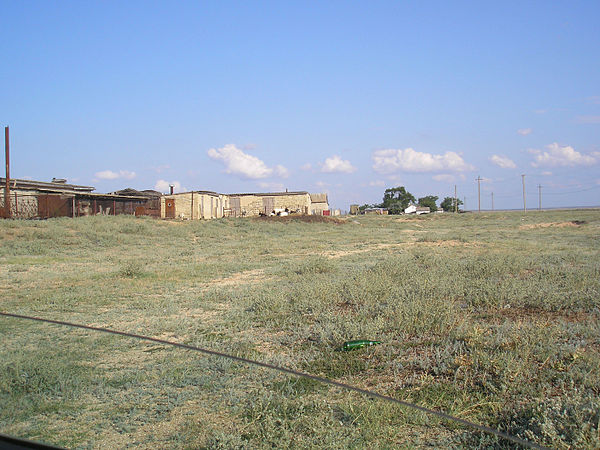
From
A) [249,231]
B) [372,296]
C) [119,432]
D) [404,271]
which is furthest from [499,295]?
[249,231]

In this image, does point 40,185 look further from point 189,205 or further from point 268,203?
point 268,203

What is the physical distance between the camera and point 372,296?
320 inches

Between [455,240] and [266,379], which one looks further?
[455,240]

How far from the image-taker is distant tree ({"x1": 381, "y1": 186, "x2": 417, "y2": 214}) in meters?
108

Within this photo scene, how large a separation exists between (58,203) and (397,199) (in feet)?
288

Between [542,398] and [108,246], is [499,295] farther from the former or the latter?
[108,246]

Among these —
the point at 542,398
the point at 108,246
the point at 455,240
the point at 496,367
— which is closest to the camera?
the point at 542,398

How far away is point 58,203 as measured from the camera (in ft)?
111

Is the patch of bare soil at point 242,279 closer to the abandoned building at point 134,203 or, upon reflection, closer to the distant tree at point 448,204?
the abandoned building at point 134,203

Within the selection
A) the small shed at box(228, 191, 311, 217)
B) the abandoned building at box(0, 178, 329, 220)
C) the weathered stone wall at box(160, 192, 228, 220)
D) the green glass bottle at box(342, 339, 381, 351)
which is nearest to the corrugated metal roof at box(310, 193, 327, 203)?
the abandoned building at box(0, 178, 329, 220)

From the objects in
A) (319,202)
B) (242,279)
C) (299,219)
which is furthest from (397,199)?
(242,279)

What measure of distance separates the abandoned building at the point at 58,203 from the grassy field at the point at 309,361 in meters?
24.7

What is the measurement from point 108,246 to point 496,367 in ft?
66.3

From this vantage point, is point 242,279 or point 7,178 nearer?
point 242,279
